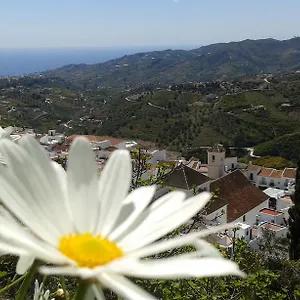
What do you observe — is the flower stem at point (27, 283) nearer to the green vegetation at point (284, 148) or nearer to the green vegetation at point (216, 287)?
the green vegetation at point (216, 287)

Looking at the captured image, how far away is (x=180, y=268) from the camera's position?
567 millimetres

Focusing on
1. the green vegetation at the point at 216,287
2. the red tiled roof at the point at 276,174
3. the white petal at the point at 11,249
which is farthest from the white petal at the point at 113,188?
the red tiled roof at the point at 276,174

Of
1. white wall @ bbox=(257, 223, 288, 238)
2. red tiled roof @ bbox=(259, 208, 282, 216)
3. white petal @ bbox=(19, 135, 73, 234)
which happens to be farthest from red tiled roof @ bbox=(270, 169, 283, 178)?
white petal @ bbox=(19, 135, 73, 234)

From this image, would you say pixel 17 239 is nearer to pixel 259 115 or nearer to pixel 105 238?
pixel 105 238

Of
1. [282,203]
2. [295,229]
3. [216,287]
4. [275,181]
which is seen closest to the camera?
[216,287]

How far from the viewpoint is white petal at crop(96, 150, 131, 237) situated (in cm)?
80

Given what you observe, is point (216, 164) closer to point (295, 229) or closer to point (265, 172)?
point (265, 172)

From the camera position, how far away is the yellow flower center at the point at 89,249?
647mm

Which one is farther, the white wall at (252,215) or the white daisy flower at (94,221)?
the white wall at (252,215)

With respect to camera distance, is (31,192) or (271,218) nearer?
(31,192)

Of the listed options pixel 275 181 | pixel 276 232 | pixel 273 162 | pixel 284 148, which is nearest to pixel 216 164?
pixel 276 232

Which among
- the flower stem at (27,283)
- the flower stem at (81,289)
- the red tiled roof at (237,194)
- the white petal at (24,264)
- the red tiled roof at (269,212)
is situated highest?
the flower stem at (81,289)

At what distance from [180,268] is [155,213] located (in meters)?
0.23

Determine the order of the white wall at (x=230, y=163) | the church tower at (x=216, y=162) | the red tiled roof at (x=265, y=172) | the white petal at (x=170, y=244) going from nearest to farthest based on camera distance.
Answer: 1. the white petal at (x=170, y=244)
2. the church tower at (x=216, y=162)
3. the white wall at (x=230, y=163)
4. the red tiled roof at (x=265, y=172)
